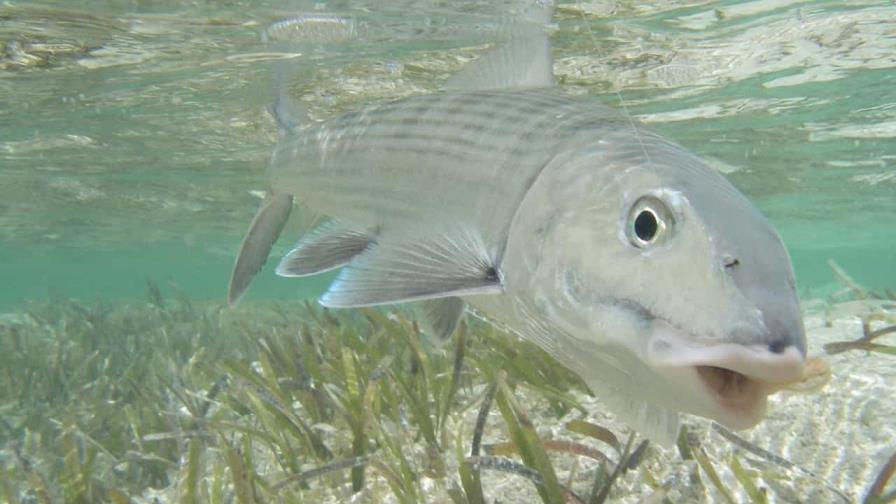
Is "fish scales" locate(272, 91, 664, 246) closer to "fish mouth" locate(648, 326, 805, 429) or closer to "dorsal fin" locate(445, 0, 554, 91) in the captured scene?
"dorsal fin" locate(445, 0, 554, 91)

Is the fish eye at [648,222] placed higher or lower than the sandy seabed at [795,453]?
higher

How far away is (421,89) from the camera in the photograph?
1428 cm

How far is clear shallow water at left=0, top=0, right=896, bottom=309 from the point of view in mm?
10219

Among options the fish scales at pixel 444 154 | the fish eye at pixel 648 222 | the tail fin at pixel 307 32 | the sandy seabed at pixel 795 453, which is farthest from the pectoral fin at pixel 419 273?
the tail fin at pixel 307 32

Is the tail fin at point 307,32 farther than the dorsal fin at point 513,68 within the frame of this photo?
Yes

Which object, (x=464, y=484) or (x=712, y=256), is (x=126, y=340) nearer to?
(x=464, y=484)

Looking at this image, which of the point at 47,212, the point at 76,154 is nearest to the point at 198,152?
the point at 76,154

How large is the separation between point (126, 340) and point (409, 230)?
10.9 metres

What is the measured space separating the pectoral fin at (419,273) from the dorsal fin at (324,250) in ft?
3.55

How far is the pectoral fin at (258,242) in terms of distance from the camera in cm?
542

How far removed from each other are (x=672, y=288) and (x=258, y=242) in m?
4.13

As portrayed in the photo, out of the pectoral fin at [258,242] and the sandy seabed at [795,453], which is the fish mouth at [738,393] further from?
the pectoral fin at [258,242]

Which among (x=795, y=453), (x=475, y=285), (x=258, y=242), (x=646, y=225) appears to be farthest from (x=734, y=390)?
(x=258, y=242)

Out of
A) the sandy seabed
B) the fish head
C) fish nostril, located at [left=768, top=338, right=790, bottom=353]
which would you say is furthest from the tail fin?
fish nostril, located at [left=768, top=338, right=790, bottom=353]
